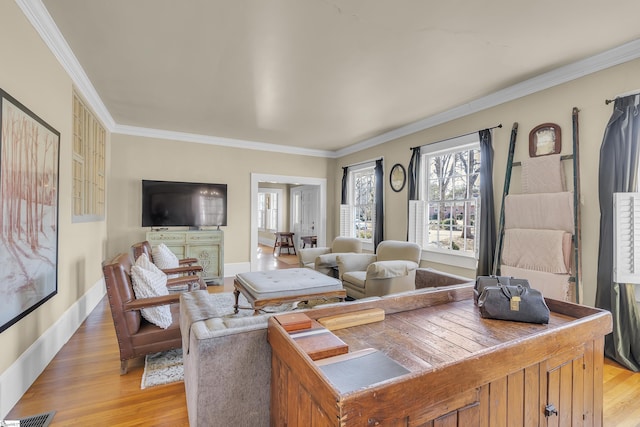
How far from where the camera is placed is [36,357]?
217cm

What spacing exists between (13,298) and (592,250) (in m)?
4.46

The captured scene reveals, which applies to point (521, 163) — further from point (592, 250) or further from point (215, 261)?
point (215, 261)

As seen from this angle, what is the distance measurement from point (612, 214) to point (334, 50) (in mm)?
2725

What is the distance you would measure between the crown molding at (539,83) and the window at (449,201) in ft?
1.20

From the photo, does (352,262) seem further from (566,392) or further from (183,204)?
(183,204)

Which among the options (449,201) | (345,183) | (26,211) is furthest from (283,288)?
(345,183)

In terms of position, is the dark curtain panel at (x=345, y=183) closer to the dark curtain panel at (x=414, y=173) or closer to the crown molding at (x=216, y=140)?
the crown molding at (x=216, y=140)

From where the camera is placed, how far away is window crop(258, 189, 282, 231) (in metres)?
10.4

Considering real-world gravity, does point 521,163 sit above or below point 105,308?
above

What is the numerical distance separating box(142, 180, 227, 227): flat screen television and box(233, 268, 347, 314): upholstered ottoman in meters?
2.20

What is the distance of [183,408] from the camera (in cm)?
189

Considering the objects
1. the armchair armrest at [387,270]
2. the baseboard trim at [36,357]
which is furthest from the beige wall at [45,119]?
the armchair armrest at [387,270]

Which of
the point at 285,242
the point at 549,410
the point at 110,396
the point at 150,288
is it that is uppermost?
the point at 150,288

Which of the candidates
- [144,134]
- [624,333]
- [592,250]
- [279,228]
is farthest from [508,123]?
[279,228]
